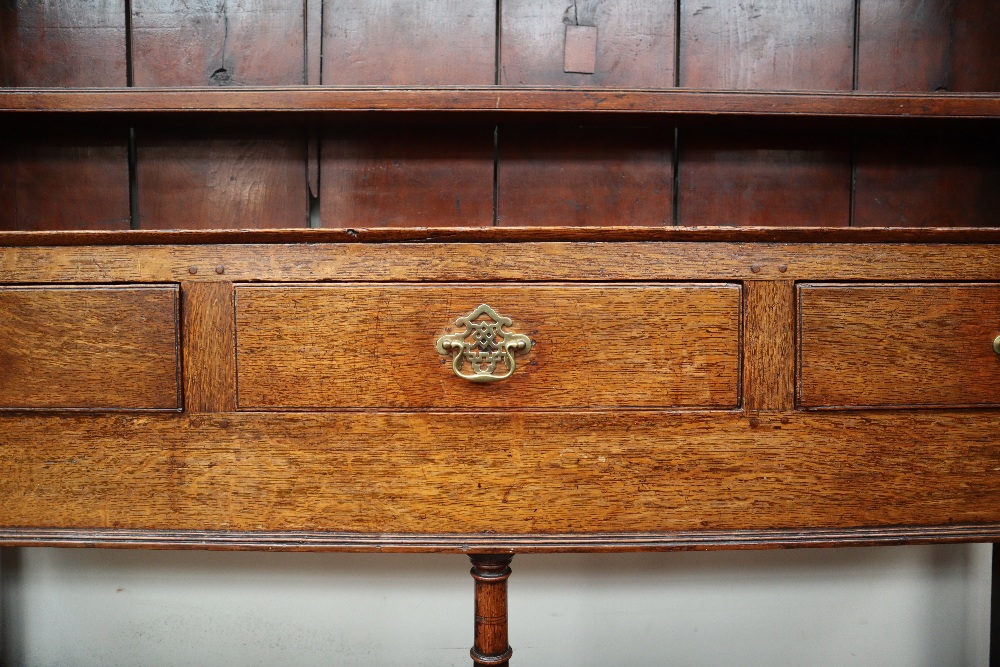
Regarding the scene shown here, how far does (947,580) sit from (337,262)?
1.32m

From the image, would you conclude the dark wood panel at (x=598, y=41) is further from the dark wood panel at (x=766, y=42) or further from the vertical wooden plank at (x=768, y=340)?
the vertical wooden plank at (x=768, y=340)

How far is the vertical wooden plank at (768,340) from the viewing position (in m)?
0.64

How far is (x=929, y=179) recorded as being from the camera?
101 cm

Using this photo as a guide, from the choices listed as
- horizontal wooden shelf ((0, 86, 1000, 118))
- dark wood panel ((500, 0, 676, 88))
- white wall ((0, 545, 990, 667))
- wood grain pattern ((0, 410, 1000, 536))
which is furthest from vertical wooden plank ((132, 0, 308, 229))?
white wall ((0, 545, 990, 667))

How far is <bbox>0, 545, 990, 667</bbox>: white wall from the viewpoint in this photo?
42.8 inches

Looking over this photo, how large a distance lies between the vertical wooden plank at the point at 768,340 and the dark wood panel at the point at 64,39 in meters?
1.10

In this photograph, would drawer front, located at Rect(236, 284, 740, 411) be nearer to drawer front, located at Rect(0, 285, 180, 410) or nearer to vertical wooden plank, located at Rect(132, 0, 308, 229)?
drawer front, located at Rect(0, 285, 180, 410)

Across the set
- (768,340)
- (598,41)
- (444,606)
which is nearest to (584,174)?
(598,41)

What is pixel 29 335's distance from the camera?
25.1 inches

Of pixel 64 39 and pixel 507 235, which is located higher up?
pixel 64 39

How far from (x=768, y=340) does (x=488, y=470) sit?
0.36 metres

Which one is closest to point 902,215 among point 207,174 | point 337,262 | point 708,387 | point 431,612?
point 708,387

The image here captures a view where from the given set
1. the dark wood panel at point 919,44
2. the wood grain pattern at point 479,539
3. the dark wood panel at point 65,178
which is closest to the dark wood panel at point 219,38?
the dark wood panel at point 65,178

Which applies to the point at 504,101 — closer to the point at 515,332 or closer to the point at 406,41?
the point at 406,41
